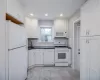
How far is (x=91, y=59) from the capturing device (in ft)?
6.79

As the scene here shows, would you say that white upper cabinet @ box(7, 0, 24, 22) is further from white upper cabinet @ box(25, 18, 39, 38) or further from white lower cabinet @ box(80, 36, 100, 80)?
white upper cabinet @ box(25, 18, 39, 38)

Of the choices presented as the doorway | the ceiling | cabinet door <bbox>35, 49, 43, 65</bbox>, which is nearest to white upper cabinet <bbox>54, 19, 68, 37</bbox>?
Answer: the doorway

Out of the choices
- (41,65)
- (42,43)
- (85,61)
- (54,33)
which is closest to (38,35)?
(42,43)

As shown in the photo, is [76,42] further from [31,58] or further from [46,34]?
[31,58]

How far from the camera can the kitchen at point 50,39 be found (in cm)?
190

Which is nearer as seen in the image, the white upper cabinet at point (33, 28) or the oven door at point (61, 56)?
the oven door at point (61, 56)

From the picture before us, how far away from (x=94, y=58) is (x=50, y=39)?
13.0 ft

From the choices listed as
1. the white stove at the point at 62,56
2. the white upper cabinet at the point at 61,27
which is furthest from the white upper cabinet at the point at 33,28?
the white stove at the point at 62,56

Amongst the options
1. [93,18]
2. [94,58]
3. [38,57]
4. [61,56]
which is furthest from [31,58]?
[93,18]

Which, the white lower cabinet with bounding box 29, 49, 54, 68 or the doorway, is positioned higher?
the doorway

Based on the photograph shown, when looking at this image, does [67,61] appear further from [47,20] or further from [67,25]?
[47,20]

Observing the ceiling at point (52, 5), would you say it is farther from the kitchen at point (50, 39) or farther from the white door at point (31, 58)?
the white door at point (31, 58)

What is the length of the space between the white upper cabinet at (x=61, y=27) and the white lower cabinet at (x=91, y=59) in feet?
9.88

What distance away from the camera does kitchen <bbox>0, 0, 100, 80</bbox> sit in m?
1.90
